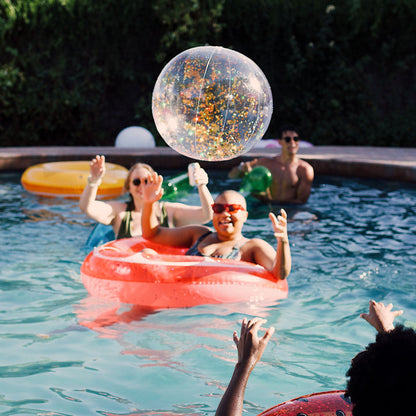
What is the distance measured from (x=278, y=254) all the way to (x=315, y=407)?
2179 millimetres

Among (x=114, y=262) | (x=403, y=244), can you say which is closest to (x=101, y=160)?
(x=114, y=262)

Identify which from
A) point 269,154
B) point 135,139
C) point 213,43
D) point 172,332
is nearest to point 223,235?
point 172,332

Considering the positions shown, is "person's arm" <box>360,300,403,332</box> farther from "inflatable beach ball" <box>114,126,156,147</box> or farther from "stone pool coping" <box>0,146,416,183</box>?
"inflatable beach ball" <box>114,126,156,147</box>

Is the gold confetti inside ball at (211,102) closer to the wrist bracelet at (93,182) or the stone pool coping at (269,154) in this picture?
the wrist bracelet at (93,182)

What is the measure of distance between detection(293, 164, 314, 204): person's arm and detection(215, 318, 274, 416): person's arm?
5642mm

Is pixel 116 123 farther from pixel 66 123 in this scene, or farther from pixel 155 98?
pixel 155 98

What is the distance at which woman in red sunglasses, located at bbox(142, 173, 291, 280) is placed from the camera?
4.26m

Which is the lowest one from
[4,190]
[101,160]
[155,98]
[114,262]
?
[4,190]

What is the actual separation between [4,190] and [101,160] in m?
4.80

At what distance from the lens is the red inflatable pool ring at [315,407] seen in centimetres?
190

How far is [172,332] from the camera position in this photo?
402 cm

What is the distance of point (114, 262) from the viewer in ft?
14.2

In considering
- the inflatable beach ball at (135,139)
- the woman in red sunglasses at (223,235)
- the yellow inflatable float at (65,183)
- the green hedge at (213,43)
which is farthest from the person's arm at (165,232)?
the green hedge at (213,43)

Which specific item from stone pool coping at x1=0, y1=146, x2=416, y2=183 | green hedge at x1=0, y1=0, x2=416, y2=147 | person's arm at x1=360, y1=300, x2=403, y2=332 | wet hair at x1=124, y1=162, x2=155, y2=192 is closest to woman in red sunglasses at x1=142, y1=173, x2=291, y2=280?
wet hair at x1=124, y1=162, x2=155, y2=192
